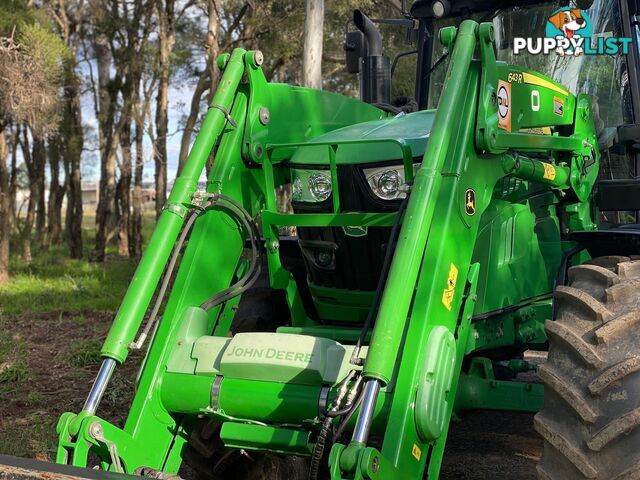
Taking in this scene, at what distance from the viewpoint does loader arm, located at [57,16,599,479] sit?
3203 mm

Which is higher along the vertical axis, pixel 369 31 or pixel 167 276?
pixel 369 31

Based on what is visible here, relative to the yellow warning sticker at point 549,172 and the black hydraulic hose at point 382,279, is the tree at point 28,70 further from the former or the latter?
the black hydraulic hose at point 382,279

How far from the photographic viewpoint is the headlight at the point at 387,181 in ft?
12.8

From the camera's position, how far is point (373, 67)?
5.36 metres

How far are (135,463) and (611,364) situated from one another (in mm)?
1897

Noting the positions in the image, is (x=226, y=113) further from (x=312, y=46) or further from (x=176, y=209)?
(x=312, y=46)

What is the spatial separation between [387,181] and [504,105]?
622 mm

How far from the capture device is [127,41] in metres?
23.0

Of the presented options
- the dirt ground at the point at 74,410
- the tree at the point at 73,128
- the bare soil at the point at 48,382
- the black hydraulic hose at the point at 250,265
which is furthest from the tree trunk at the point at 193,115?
the black hydraulic hose at the point at 250,265

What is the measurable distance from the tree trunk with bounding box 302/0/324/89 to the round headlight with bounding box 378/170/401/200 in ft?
26.4

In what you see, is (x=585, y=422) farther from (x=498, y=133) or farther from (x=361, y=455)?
(x=498, y=133)

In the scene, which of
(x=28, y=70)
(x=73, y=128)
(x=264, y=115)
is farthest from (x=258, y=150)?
(x=73, y=128)

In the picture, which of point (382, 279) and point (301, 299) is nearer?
point (382, 279)

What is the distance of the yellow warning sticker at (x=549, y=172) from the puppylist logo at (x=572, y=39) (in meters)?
1.00
